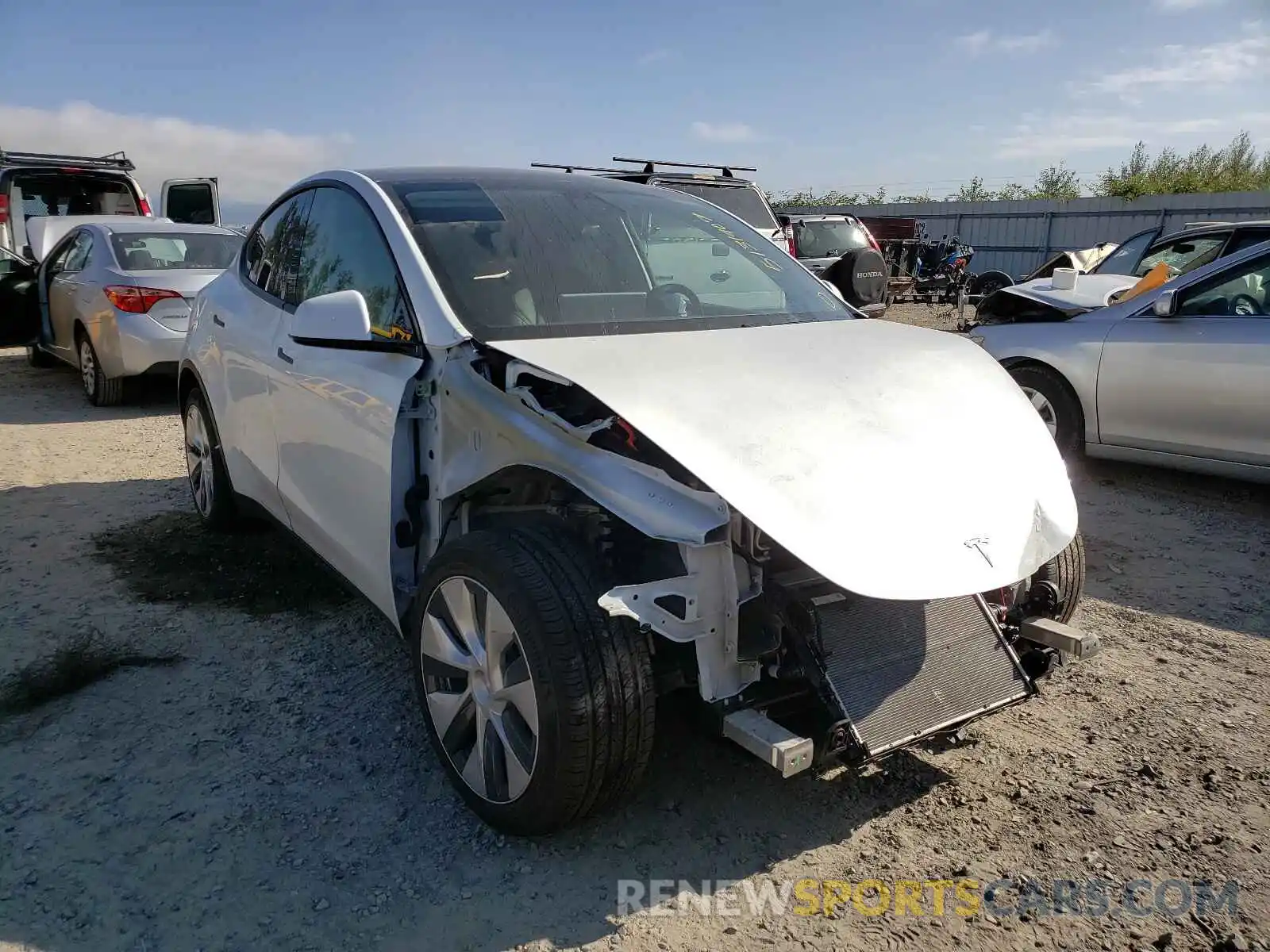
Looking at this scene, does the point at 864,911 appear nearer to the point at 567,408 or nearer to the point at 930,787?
the point at 930,787

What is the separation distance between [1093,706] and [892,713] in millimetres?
1311

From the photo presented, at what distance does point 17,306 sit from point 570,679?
1056 centimetres

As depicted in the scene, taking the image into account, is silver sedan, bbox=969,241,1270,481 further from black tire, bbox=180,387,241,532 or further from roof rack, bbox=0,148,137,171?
roof rack, bbox=0,148,137,171

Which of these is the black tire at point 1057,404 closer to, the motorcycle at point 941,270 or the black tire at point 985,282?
the motorcycle at point 941,270

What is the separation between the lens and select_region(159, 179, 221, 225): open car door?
16578 millimetres

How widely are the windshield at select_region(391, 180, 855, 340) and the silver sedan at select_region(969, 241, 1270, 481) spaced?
10.1 ft

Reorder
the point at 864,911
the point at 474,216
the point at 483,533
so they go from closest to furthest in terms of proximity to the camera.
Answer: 1. the point at 864,911
2. the point at 483,533
3. the point at 474,216

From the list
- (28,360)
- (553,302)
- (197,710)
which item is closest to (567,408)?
(553,302)

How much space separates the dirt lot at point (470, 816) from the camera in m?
2.28

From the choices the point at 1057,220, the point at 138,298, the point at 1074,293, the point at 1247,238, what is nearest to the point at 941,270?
the point at 1057,220

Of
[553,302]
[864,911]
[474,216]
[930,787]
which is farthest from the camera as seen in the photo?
[474,216]

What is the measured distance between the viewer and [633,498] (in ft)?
7.44

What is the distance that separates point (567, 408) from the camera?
8.51ft

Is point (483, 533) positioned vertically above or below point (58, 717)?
above
